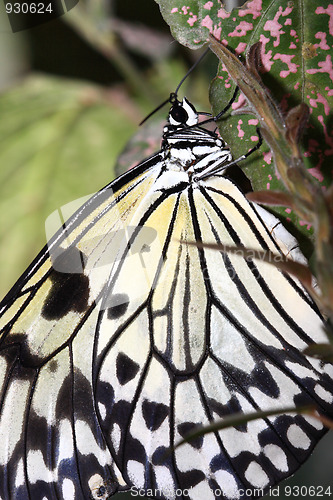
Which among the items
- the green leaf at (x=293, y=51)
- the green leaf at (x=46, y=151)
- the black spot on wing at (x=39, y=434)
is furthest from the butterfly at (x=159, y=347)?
the green leaf at (x=46, y=151)

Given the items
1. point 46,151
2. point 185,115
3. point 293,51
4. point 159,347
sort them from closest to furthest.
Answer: point 293,51
point 185,115
point 159,347
point 46,151

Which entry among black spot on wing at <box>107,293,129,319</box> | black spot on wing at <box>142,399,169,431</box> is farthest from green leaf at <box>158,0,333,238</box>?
black spot on wing at <box>142,399,169,431</box>

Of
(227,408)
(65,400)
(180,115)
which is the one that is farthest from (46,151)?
(227,408)

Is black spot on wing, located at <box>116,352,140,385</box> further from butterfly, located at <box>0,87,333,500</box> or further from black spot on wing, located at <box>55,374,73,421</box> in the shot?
black spot on wing, located at <box>55,374,73,421</box>

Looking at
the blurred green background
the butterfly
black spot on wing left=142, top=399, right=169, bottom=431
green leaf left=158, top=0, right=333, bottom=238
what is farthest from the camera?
the blurred green background

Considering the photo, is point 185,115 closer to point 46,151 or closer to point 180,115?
point 180,115

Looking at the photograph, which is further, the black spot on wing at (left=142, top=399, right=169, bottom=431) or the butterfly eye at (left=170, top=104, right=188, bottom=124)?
the black spot on wing at (left=142, top=399, right=169, bottom=431)
